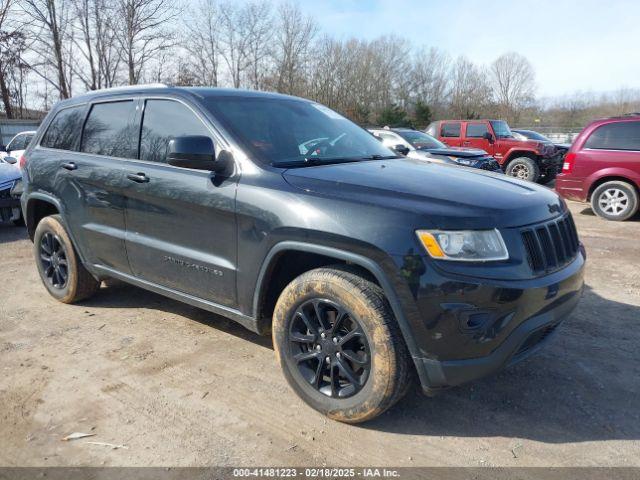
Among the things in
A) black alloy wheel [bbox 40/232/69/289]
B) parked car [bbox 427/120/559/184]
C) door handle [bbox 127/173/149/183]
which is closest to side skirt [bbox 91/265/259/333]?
black alloy wheel [bbox 40/232/69/289]

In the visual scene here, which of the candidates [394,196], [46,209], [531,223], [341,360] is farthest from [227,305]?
[46,209]

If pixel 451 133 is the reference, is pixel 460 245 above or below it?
below

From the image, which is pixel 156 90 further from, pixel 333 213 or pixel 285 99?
pixel 333 213

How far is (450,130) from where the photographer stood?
15.6 metres

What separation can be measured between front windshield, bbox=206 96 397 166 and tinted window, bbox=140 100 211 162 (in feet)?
0.62

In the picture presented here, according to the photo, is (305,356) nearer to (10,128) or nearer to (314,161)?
(314,161)

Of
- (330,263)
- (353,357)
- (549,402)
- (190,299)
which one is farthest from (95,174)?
(549,402)

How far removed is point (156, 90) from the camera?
3.65 meters

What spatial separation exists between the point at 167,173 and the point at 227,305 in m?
0.99

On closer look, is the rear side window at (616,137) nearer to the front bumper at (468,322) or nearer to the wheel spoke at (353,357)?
the front bumper at (468,322)

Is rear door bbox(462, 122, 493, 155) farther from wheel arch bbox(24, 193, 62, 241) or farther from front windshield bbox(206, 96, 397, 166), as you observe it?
wheel arch bbox(24, 193, 62, 241)

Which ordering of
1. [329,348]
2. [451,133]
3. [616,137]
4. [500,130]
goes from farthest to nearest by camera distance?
1. [451,133]
2. [500,130]
3. [616,137]
4. [329,348]

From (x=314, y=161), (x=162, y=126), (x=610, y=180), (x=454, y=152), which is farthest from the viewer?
(x=454, y=152)

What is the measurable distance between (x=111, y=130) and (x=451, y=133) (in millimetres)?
13172
